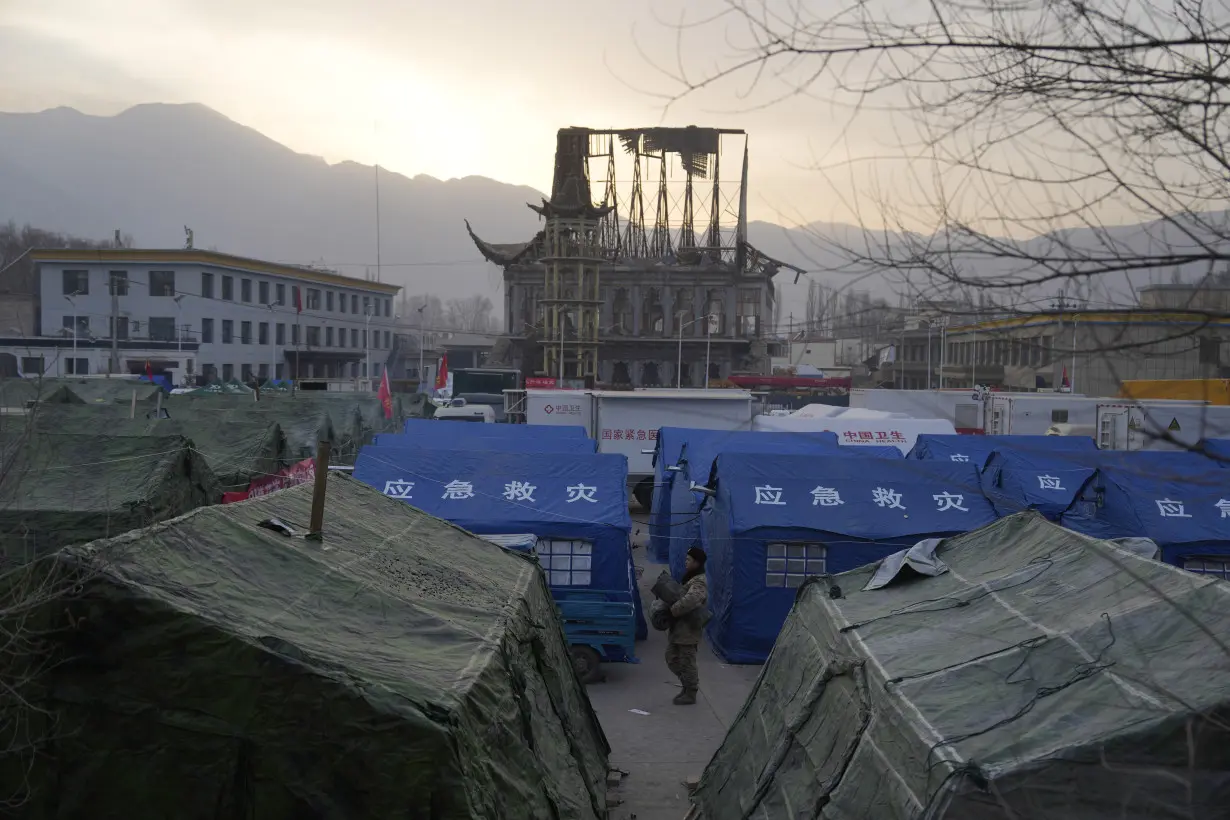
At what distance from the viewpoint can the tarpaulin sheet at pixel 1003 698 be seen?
4293mm

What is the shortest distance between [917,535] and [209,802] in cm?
1086

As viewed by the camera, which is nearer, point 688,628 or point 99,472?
point 688,628

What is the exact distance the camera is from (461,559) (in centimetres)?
836

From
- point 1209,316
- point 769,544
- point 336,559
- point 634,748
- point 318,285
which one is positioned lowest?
point 634,748

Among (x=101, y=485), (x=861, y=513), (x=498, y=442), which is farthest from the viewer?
(x=498, y=442)

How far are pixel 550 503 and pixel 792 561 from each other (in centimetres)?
331

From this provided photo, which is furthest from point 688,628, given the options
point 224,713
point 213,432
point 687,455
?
point 213,432

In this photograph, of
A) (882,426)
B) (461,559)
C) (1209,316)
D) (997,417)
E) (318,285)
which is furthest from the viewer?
(318,285)

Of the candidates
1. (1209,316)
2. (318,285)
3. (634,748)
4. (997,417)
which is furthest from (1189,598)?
(318,285)

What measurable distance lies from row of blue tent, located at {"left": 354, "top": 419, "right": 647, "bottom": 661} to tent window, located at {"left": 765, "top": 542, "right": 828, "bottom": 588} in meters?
1.89

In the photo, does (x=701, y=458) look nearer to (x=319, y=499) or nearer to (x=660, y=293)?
(x=319, y=499)

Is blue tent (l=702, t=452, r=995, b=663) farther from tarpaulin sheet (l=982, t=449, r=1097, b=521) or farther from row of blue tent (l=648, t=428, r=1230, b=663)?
tarpaulin sheet (l=982, t=449, r=1097, b=521)

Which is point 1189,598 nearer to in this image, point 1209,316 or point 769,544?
point 1209,316

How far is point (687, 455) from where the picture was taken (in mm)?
17953
